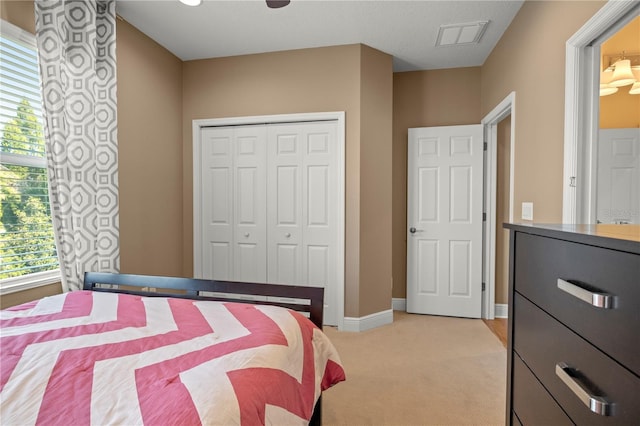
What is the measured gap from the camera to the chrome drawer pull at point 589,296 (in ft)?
2.05

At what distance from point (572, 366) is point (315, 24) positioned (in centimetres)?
284

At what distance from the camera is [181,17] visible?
2615 millimetres

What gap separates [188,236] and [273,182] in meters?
1.11

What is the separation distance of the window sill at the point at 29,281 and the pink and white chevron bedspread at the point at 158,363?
55cm

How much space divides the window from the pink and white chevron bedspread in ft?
2.08

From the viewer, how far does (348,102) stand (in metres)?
3.06

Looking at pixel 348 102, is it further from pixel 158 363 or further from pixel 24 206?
pixel 158 363

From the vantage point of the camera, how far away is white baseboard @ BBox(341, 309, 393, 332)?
304 cm

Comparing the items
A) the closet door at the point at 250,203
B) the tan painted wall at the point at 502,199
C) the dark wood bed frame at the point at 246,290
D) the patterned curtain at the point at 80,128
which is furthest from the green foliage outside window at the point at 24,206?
the tan painted wall at the point at 502,199

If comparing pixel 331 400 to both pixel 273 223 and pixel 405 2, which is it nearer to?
pixel 273 223

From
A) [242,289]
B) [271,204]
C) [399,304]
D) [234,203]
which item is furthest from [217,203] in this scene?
[399,304]

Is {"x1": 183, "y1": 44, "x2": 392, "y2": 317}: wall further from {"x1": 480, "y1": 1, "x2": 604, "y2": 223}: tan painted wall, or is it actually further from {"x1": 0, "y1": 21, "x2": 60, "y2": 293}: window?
{"x1": 0, "y1": 21, "x2": 60, "y2": 293}: window

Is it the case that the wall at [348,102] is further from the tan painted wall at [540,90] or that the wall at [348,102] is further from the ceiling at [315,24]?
the tan painted wall at [540,90]

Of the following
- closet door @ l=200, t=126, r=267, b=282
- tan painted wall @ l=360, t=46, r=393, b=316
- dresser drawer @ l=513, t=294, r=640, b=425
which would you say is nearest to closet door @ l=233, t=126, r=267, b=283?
closet door @ l=200, t=126, r=267, b=282
